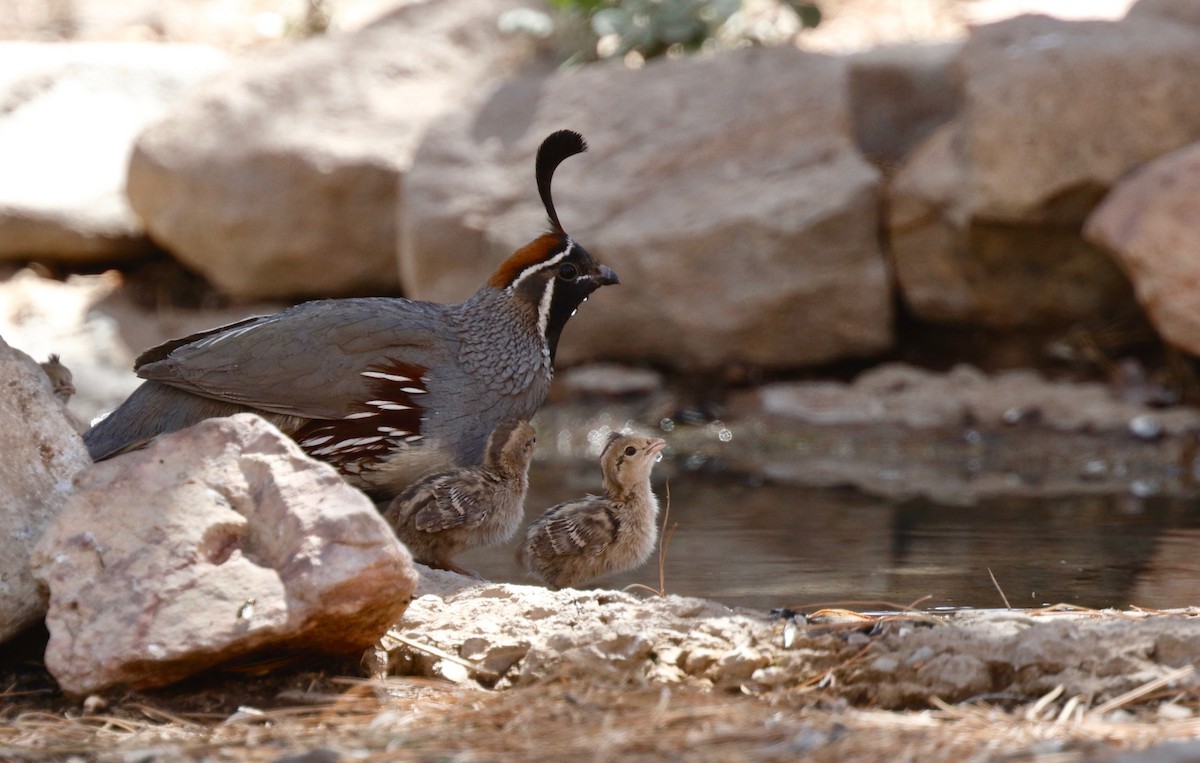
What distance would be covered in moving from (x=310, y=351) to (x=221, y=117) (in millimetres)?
6655

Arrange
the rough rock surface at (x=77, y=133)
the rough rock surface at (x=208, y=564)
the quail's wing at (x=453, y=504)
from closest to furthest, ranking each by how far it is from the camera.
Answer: the rough rock surface at (x=208, y=564)
the quail's wing at (x=453, y=504)
the rough rock surface at (x=77, y=133)

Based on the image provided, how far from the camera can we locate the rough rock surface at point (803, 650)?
3.63 meters

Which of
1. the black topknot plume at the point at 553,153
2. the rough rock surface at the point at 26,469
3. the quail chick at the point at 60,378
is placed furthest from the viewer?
the black topknot plume at the point at 553,153

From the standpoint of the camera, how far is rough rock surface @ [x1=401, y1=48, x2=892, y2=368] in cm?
998

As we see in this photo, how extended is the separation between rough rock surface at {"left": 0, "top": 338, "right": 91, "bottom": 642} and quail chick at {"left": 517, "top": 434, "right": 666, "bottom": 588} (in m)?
1.68

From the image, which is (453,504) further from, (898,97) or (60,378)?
(898,97)

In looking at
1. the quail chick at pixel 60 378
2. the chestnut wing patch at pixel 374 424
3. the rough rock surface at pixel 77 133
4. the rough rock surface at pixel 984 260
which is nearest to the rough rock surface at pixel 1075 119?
the rough rock surface at pixel 984 260

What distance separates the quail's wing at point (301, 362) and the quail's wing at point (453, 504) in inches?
18.0

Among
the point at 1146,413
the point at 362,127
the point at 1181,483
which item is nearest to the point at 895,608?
the point at 1181,483

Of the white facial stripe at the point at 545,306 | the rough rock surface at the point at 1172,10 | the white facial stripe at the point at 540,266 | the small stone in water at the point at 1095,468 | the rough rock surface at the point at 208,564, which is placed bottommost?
the small stone in water at the point at 1095,468

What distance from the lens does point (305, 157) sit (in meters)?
11.2

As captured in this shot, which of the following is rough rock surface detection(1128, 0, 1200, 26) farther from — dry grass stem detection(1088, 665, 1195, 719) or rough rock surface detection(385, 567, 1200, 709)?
dry grass stem detection(1088, 665, 1195, 719)

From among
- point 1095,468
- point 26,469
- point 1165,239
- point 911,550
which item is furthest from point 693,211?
point 26,469

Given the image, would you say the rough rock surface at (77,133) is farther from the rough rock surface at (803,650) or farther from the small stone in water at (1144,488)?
the rough rock surface at (803,650)
